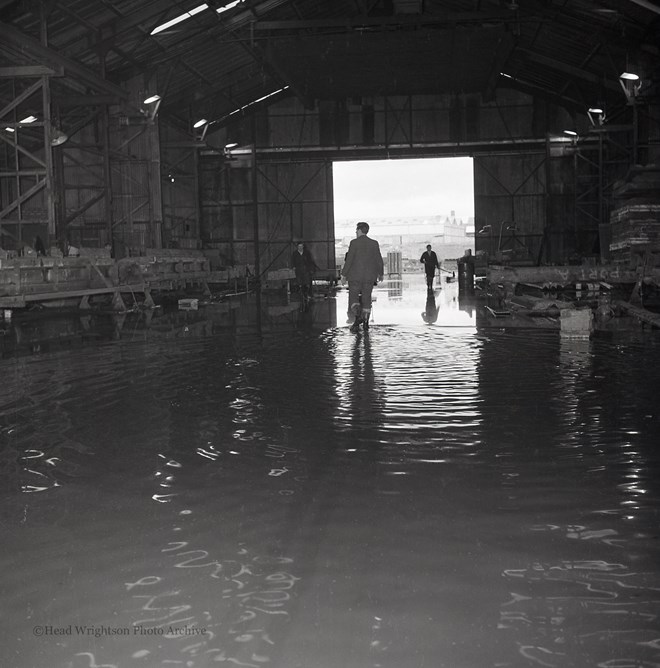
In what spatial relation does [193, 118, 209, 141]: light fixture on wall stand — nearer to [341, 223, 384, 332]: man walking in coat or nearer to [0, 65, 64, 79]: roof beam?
[0, 65, 64, 79]: roof beam

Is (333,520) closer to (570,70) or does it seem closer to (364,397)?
(364,397)

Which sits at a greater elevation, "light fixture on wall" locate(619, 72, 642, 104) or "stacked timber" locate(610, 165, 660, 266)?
"light fixture on wall" locate(619, 72, 642, 104)

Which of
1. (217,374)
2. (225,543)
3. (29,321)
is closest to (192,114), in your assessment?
(29,321)

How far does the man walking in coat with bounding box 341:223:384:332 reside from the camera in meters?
11.8

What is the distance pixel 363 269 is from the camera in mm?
11891

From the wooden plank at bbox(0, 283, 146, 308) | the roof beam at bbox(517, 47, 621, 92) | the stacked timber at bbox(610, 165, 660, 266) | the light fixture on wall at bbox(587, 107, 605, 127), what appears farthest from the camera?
the light fixture on wall at bbox(587, 107, 605, 127)

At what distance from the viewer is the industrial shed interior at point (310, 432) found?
2.42 metres

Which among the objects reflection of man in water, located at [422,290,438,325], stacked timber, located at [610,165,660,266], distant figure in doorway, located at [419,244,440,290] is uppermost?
stacked timber, located at [610,165,660,266]

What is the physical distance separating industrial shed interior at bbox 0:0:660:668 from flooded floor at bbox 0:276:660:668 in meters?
0.01

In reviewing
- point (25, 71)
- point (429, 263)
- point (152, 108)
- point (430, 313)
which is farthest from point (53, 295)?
point (429, 263)

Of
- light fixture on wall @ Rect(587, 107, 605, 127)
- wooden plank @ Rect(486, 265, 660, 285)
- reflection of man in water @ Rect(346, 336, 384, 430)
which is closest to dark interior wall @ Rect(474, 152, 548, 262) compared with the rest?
light fixture on wall @ Rect(587, 107, 605, 127)

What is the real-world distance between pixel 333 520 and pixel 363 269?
877cm

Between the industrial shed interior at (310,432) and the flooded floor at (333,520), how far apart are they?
0.01 metres

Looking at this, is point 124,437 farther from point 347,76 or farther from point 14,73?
point 347,76
